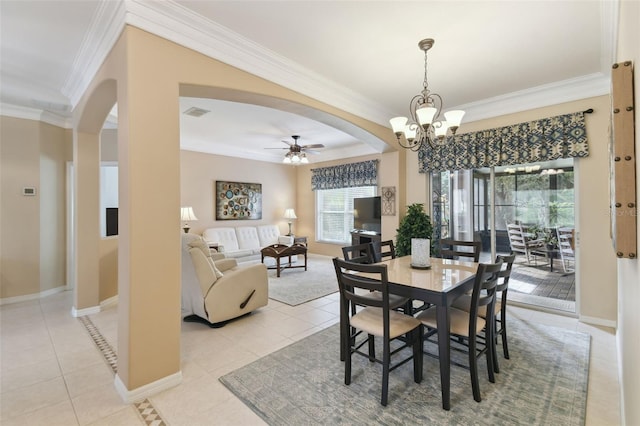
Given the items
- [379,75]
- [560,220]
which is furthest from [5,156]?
[560,220]

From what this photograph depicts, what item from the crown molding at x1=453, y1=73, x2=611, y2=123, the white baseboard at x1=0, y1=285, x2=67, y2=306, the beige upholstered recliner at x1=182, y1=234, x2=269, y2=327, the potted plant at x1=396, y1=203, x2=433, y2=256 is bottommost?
the white baseboard at x1=0, y1=285, x2=67, y2=306

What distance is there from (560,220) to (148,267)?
475 cm

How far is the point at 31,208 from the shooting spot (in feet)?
14.6

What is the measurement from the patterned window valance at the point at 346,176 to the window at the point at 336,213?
0.96 feet

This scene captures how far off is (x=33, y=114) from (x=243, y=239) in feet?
13.6

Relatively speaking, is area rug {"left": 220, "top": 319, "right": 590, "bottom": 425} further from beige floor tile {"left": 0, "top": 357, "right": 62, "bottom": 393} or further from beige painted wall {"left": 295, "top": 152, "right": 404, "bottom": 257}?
beige painted wall {"left": 295, "top": 152, "right": 404, "bottom": 257}

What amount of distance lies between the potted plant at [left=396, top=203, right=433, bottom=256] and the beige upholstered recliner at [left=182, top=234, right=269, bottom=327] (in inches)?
89.7

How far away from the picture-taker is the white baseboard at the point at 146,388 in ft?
6.86

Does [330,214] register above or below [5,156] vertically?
below

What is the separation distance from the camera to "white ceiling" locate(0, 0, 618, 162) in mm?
2258

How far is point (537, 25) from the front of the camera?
247cm

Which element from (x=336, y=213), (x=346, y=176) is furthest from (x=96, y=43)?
(x=336, y=213)

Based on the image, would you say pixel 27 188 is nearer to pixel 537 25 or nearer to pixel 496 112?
pixel 537 25

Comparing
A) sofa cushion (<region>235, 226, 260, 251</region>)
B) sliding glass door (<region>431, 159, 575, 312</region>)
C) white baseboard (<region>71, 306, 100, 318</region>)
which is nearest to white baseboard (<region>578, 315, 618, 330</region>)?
sliding glass door (<region>431, 159, 575, 312</region>)
